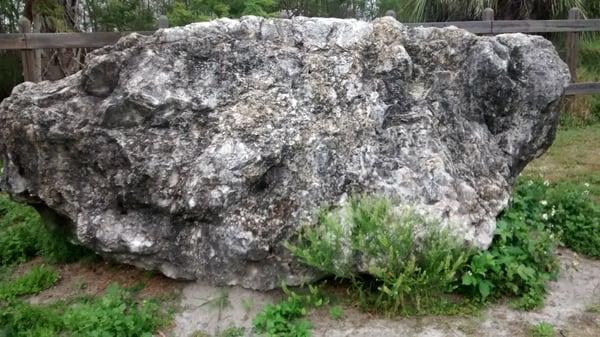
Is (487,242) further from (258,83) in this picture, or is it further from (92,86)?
(92,86)

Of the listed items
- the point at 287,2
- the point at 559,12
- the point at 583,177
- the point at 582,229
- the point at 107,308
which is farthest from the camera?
the point at 287,2

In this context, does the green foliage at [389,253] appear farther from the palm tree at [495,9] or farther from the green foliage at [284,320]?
the palm tree at [495,9]

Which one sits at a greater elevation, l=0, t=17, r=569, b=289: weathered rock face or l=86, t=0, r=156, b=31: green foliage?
l=86, t=0, r=156, b=31: green foliage

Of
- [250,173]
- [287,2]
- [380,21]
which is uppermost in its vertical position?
[287,2]

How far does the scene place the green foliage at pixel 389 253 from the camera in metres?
3.53

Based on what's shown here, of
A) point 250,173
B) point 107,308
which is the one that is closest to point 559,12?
point 250,173

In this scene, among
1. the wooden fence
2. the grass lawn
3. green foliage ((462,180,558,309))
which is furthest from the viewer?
the wooden fence

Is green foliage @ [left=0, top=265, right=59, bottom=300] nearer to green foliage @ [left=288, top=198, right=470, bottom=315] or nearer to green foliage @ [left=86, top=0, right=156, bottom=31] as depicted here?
green foliage @ [left=288, top=198, right=470, bottom=315]

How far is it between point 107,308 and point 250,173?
4.13 feet

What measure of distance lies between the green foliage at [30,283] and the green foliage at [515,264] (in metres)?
2.98

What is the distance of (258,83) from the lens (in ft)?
13.5

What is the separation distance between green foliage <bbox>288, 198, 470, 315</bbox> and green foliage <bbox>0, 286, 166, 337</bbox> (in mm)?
1040

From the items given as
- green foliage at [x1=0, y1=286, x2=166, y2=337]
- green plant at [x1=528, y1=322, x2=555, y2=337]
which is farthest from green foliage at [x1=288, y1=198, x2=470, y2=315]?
green foliage at [x1=0, y1=286, x2=166, y2=337]

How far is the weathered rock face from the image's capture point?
379cm
